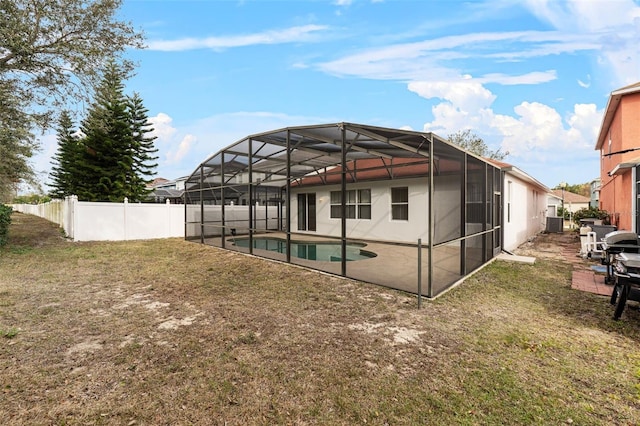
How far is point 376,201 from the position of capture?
1190 cm

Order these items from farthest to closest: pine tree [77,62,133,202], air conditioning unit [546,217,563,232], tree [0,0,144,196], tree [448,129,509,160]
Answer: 1. tree [448,129,509,160]
2. pine tree [77,62,133,202]
3. air conditioning unit [546,217,563,232]
4. tree [0,0,144,196]

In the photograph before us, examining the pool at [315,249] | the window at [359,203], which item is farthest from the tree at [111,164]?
the window at [359,203]

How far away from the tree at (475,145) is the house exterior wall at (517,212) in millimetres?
17374

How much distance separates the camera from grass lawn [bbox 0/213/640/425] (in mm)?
2221

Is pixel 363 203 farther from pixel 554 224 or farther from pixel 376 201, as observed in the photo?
pixel 554 224

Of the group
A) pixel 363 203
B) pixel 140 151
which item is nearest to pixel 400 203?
pixel 363 203

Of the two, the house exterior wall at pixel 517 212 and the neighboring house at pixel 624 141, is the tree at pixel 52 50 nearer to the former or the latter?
the house exterior wall at pixel 517 212

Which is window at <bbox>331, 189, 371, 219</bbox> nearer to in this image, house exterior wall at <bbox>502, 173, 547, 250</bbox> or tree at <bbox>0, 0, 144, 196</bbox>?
house exterior wall at <bbox>502, 173, 547, 250</bbox>

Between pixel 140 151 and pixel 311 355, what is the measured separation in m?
23.7

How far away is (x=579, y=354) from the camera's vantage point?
3043 millimetres

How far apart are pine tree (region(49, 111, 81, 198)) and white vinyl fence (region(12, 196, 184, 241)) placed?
1078 centimetres

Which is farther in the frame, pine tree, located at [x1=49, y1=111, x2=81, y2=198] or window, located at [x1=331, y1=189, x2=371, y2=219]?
pine tree, located at [x1=49, y1=111, x2=81, y2=198]

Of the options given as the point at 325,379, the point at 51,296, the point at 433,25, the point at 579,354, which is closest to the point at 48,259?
the point at 51,296

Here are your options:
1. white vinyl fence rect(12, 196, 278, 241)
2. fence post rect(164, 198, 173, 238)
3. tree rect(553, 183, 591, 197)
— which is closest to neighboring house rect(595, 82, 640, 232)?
white vinyl fence rect(12, 196, 278, 241)
